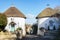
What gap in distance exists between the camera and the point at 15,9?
47969 mm

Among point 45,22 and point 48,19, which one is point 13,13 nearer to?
point 45,22

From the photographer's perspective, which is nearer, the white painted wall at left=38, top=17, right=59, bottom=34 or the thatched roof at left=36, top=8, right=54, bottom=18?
the white painted wall at left=38, top=17, right=59, bottom=34

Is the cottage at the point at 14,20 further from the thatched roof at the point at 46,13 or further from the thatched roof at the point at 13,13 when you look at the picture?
the thatched roof at the point at 46,13

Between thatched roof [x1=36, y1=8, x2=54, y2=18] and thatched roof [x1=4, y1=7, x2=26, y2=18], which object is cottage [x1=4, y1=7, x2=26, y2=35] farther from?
thatched roof [x1=36, y1=8, x2=54, y2=18]

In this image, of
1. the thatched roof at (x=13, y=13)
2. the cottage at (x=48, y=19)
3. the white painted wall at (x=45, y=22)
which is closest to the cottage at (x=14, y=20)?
the thatched roof at (x=13, y=13)

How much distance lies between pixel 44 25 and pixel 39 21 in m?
2.26

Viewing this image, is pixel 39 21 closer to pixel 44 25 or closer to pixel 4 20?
pixel 44 25

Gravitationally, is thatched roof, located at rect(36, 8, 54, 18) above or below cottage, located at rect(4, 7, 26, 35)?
above

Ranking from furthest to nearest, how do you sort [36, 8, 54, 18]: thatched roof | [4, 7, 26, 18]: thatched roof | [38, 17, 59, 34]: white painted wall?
[36, 8, 54, 18]: thatched roof < [4, 7, 26, 18]: thatched roof < [38, 17, 59, 34]: white painted wall

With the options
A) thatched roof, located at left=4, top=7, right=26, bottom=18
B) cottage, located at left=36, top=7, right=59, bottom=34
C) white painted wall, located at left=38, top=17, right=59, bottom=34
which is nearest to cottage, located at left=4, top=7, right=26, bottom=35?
thatched roof, located at left=4, top=7, right=26, bottom=18

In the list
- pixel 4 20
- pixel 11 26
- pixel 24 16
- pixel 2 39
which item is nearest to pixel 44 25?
pixel 24 16

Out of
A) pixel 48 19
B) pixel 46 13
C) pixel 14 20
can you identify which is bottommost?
pixel 14 20

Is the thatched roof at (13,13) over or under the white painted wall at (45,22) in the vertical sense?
over

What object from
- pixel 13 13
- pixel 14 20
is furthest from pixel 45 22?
pixel 13 13
